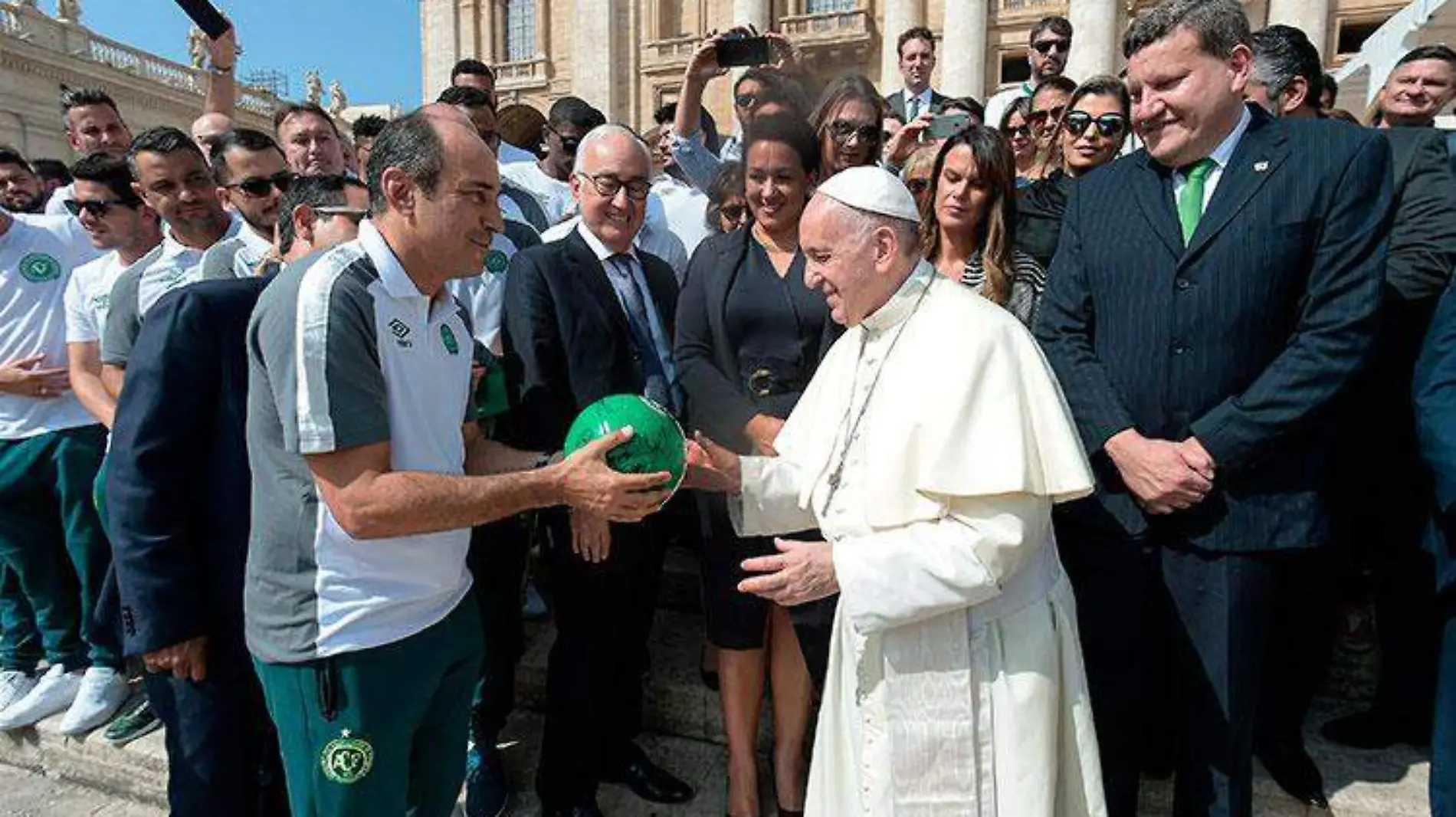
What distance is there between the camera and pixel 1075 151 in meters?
3.83

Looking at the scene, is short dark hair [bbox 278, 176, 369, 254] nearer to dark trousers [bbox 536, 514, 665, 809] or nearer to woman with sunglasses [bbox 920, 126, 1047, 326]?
dark trousers [bbox 536, 514, 665, 809]

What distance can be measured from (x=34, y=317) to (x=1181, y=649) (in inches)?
230

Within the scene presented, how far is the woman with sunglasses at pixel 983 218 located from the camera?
11.1ft

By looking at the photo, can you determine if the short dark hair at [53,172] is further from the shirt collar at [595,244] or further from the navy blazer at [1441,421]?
the navy blazer at [1441,421]

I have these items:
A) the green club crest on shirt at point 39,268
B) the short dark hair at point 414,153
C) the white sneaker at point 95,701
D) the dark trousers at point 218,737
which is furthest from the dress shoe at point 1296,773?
the green club crest on shirt at point 39,268

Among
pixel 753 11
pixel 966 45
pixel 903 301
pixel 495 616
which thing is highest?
pixel 753 11

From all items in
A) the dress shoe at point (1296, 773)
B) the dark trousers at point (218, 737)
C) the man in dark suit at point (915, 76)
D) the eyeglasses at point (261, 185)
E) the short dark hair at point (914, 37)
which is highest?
the short dark hair at point (914, 37)

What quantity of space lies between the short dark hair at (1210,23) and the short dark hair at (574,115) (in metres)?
4.08

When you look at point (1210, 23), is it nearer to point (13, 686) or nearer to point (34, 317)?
point (34, 317)

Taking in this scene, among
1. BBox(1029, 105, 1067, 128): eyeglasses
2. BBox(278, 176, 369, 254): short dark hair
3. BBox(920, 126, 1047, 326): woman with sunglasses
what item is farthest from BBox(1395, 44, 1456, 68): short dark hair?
BBox(278, 176, 369, 254): short dark hair

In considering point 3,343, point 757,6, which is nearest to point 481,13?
point 757,6

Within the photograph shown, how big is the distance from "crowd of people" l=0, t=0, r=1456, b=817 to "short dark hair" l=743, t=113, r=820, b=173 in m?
0.05

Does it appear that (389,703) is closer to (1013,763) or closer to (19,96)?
(1013,763)

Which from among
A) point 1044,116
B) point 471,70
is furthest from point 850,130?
point 471,70
